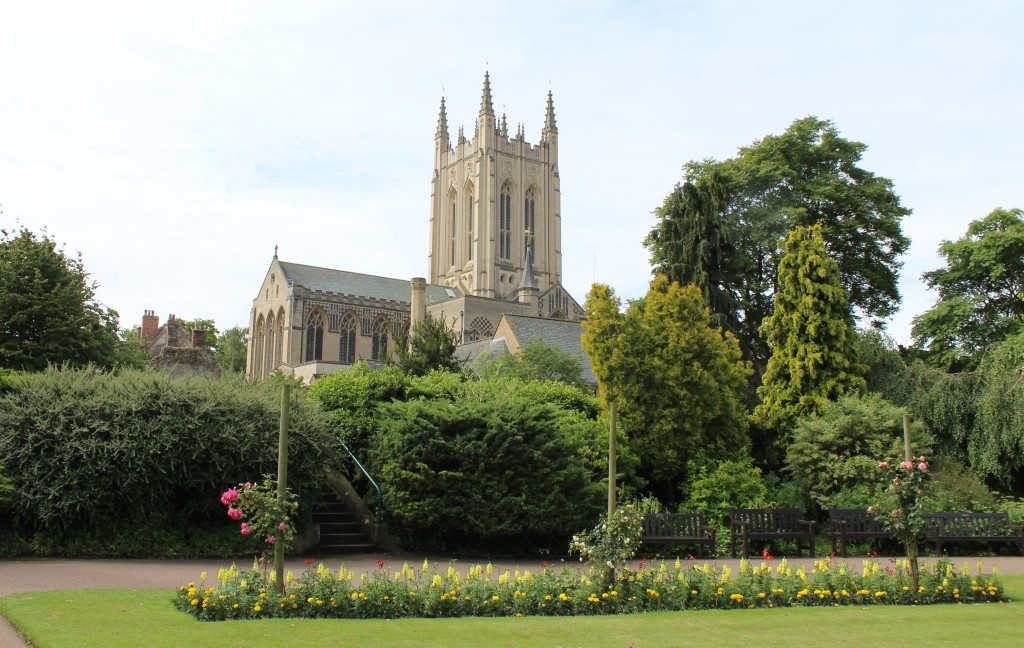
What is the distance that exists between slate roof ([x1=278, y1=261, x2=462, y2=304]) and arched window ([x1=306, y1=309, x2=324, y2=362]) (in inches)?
109

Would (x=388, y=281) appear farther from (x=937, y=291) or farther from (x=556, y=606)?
(x=556, y=606)

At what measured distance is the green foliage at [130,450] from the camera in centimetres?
1391

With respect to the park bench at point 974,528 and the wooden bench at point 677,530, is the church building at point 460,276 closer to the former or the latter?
the wooden bench at point 677,530

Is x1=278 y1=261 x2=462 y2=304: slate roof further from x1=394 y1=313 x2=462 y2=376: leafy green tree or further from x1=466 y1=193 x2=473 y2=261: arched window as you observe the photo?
x1=394 y1=313 x2=462 y2=376: leafy green tree

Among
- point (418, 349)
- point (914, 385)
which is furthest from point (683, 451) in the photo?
point (418, 349)

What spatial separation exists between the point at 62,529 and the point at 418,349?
533 inches

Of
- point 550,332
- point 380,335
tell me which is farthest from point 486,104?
point 550,332

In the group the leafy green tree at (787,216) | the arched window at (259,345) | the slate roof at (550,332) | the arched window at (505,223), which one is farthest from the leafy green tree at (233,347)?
the leafy green tree at (787,216)

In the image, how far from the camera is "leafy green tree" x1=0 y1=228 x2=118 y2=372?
24828mm

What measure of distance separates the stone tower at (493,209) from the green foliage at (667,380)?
6720 cm

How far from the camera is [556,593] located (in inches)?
380

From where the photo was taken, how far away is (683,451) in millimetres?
19469

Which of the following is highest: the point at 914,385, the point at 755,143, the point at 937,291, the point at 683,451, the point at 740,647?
the point at 755,143

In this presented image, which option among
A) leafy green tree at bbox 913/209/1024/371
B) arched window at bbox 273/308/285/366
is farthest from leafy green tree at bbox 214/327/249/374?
leafy green tree at bbox 913/209/1024/371
